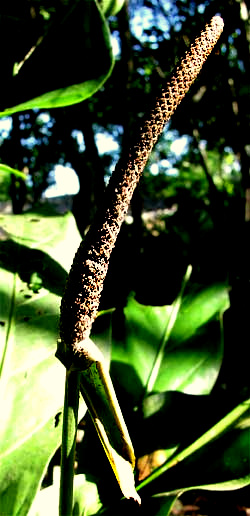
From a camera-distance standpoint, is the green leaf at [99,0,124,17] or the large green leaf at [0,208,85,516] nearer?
the large green leaf at [0,208,85,516]

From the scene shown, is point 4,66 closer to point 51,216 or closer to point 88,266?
point 51,216

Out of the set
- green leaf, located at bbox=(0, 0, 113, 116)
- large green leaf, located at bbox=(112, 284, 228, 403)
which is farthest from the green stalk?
green leaf, located at bbox=(0, 0, 113, 116)

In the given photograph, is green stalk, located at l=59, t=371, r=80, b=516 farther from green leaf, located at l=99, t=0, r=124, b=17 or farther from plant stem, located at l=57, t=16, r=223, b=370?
green leaf, located at l=99, t=0, r=124, b=17

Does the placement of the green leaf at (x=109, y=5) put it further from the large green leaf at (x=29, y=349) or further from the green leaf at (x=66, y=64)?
the large green leaf at (x=29, y=349)

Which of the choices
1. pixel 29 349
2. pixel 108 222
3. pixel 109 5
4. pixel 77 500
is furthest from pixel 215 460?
pixel 109 5

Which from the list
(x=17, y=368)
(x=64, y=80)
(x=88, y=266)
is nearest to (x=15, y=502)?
(x=17, y=368)
